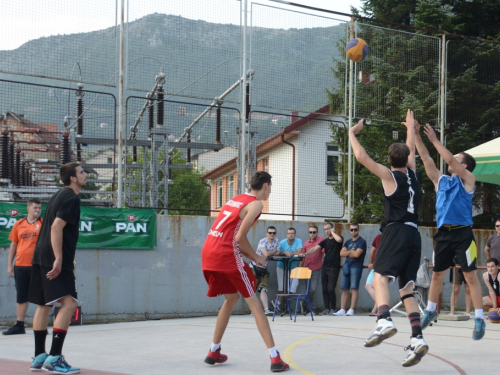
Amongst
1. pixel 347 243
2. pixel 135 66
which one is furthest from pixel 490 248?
pixel 135 66

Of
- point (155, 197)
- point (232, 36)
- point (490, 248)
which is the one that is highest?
point (232, 36)

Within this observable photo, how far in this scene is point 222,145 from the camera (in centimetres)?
1429

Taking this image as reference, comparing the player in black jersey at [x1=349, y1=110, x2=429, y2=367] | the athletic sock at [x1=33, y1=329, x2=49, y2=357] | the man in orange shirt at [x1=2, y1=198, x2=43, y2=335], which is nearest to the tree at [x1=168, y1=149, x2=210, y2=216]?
the man in orange shirt at [x1=2, y1=198, x2=43, y2=335]

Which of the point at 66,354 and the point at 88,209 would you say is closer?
the point at 66,354

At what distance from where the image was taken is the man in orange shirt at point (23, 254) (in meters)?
10.6

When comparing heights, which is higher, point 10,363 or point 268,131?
point 268,131

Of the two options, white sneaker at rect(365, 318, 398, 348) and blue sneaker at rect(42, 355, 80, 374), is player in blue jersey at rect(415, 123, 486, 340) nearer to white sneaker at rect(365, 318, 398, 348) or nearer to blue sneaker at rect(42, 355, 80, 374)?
white sneaker at rect(365, 318, 398, 348)

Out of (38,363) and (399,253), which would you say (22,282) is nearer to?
(38,363)

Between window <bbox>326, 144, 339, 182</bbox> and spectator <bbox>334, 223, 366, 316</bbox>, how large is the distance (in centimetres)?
116

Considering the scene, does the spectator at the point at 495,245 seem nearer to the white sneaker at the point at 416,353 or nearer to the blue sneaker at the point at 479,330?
the blue sneaker at the point at 479,330

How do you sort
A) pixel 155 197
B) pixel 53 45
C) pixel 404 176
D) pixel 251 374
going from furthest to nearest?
pixel 155 197
pixel 53 45
pixel 404 176
pixel 251 374

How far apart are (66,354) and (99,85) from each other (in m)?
6.79

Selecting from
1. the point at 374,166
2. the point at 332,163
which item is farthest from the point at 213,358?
the point at 332,163

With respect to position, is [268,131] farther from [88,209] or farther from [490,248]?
[490,248]
